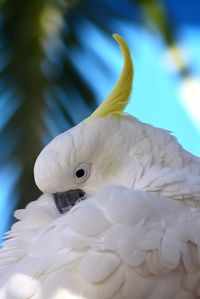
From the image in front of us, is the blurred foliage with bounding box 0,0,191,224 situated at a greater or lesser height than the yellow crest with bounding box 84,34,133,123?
greater

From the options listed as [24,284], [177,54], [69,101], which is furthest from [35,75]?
[24,284]

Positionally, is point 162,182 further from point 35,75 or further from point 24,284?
point 35,75

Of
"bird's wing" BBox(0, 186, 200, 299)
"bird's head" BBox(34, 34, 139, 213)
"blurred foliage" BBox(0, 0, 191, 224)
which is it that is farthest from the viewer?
"blurred foliage" BBox(0, 0, 191, 224)

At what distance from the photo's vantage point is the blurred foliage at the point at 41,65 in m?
1.90

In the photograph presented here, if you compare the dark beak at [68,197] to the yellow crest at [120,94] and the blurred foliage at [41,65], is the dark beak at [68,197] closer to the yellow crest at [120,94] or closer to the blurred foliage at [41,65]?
the yellow crest at [120,94]

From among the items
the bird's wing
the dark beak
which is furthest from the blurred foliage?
the bird's wing

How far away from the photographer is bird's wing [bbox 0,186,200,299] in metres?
1.20

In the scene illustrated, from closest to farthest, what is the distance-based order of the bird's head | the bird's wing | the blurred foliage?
1. the bird's wing
2. the bird's head
3. the blurred foliage

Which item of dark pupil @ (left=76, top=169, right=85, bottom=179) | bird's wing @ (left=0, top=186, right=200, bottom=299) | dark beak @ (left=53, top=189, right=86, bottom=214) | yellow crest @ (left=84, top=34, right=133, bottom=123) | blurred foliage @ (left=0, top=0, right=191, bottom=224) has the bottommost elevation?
bird's wing @ (left=0, top=186, right=200, bottom=299)

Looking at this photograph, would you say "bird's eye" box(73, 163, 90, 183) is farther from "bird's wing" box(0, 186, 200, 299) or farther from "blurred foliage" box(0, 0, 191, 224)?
"blurred foliage" box(0, 0, 191, 224)

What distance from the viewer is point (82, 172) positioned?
1.55m

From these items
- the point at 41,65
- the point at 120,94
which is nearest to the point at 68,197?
the point at 120,94

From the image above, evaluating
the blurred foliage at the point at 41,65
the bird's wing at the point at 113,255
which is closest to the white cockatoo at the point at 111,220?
the bird's wing at the point at 113,255

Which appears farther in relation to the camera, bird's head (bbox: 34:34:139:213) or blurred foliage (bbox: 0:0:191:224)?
blurred foliage (bbox: 0:0:191:224)
